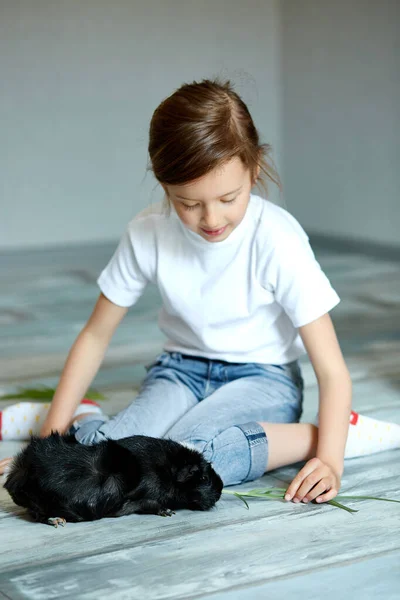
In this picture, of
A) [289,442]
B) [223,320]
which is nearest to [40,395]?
[223,320]

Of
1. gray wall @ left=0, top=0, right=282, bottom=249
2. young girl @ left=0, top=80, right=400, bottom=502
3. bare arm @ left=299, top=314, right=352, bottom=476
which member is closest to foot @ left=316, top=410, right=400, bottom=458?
young girl @ left=0, top=80, right=400, bottom=502

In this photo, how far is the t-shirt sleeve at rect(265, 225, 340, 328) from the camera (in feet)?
4.74

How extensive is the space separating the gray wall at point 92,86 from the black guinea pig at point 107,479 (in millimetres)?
3538

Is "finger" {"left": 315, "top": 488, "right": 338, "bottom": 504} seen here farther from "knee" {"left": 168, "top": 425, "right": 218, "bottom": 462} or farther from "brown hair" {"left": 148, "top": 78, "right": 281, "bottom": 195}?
"brown hair" {"left": 148, "top": 78, "right": 281, "bottom": 195}

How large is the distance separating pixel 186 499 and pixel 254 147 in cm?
56

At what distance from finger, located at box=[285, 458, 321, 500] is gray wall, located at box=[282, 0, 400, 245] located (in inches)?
113

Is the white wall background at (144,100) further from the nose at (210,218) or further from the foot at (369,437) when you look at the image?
the nose at (210,218)

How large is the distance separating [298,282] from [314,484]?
1.09 ft

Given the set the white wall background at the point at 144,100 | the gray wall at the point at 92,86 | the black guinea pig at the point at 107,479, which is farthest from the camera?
the gray wall at the point at 92,86

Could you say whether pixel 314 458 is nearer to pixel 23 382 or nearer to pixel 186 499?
pixel 186 499

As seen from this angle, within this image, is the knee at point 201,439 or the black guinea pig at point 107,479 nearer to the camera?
the black guinea pig at point 107,479

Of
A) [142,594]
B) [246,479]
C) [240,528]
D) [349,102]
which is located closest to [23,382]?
[246,479]

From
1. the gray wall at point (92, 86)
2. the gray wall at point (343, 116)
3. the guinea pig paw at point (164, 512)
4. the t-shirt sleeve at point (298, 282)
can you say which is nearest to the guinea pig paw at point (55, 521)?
the guinea pig paw at point (164, 512)

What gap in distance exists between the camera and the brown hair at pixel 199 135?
1323 mm
